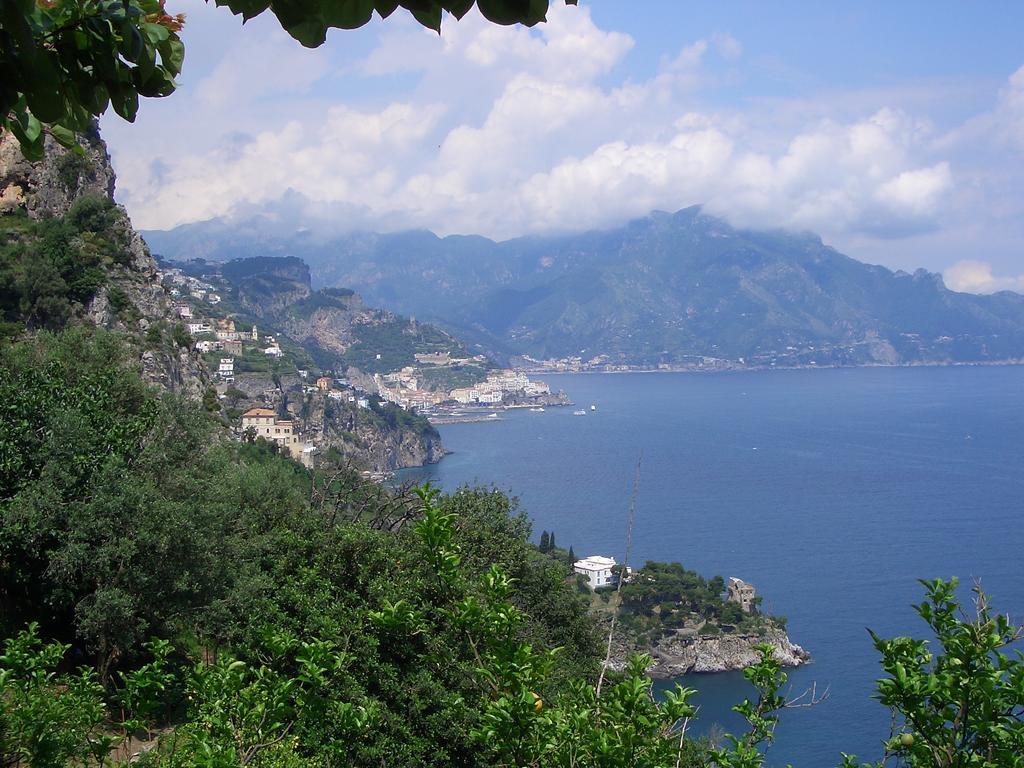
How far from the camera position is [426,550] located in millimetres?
2779

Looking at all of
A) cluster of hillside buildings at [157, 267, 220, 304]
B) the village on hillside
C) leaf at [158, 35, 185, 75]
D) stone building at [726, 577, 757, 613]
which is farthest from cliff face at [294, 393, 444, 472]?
leaf at [158, 35, 185, 75]

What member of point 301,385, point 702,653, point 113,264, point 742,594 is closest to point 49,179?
point 113,264

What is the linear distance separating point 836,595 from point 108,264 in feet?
97.3

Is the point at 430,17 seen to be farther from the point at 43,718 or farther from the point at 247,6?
the point at 43,718

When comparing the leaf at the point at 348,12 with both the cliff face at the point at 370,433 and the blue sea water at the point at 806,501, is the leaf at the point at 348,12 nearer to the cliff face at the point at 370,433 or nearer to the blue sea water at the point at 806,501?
the blue sea water at the point at 806,501

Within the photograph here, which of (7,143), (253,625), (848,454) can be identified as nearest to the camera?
(253,625)

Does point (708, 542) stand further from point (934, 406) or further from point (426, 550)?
point (934, 406)

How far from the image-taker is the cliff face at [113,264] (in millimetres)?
21844

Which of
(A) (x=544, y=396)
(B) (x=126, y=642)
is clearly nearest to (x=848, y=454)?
(A) (x=544, y=396)

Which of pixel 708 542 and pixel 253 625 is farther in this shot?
pixel 708 542

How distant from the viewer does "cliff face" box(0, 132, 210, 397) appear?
860 inches

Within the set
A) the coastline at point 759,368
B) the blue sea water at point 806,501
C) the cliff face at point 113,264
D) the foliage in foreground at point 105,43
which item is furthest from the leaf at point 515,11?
the coastline at point 759,368

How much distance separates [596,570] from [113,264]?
21.2m

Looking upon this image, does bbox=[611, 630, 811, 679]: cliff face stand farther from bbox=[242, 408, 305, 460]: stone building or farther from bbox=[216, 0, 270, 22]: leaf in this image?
bbox=[216, 0, 270, 22]: leaf
